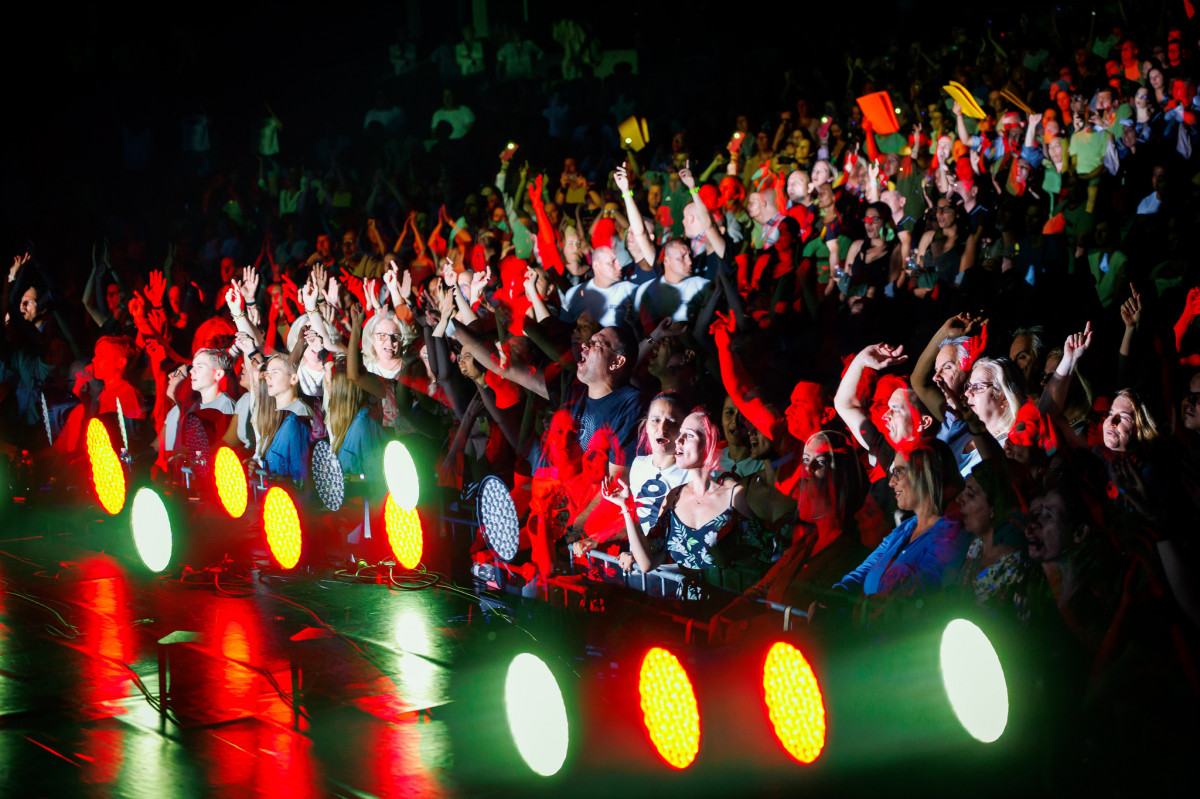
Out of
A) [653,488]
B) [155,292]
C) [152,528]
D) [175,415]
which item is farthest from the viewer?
[155,292]

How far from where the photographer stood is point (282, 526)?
641cm

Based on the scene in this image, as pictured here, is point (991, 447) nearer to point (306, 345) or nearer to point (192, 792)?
point (192, 792)

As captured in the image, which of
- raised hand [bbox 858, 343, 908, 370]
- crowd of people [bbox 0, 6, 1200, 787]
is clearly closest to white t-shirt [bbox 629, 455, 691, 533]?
crowd of people [bbox 0, 6, 1200, 787]

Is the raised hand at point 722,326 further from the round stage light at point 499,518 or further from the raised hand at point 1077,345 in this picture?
the raised hand at point 1077,345

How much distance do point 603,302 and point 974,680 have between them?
465cm

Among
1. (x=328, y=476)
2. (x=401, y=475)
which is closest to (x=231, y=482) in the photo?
(x=328, y=476)

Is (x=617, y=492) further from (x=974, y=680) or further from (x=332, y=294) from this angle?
(x=332, y=294)

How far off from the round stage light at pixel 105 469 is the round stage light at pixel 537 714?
4285 mm

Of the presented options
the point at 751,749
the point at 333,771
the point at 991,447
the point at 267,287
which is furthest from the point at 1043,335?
the point at 267,287

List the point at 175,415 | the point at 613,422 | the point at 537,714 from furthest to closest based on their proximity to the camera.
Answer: the point at 175,415 → the point at 613,422 → the point at 537,714

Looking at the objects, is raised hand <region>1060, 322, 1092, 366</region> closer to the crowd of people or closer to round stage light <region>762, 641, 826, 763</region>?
the crowd of people

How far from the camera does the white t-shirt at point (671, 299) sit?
7.48 m

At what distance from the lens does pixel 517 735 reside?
4254mm

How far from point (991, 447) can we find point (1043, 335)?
1138 mm
